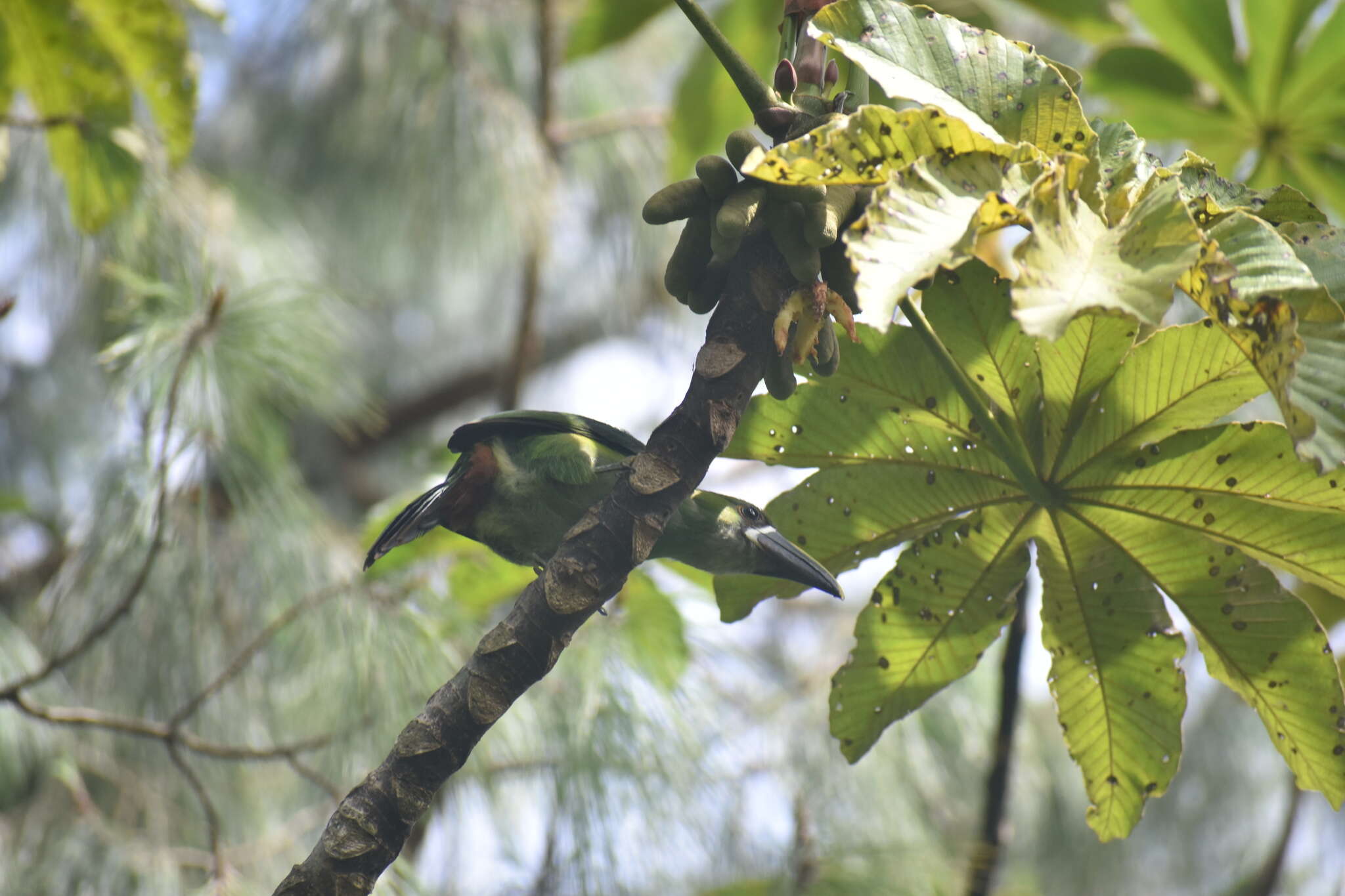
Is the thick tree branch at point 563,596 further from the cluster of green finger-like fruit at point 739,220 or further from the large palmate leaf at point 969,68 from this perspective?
the large palmate leaf at point 969,68

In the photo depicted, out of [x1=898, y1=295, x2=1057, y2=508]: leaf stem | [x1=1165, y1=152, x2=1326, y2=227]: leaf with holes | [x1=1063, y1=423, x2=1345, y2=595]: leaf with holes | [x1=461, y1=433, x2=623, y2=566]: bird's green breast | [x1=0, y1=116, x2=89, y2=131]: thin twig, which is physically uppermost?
[x1=0, y1=116, x2=89, y2=131]: thin twig

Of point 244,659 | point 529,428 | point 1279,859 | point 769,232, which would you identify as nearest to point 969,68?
point 769,232

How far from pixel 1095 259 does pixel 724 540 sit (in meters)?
0.90

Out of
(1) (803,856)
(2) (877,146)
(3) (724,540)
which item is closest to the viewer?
(2) (877,146)

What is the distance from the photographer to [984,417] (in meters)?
1.38

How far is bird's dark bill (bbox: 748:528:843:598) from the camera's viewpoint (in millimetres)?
1712

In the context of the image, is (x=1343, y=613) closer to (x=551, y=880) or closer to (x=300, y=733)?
(x=551, y=880)

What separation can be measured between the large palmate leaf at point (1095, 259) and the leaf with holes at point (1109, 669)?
56 cm

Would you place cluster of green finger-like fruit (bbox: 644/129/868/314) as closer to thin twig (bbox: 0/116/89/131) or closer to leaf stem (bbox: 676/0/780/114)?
leaf stem (bbox: 676/0/780/114)

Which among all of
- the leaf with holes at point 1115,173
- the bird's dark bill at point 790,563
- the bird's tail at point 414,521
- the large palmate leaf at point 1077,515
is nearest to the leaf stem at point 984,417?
the large palmate leaf at point 1077,515

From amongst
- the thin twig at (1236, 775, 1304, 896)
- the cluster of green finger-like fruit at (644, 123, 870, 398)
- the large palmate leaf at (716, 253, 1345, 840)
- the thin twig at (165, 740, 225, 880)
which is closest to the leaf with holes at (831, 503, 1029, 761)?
the large palmate leaf at (716, 253, 1345, 840)

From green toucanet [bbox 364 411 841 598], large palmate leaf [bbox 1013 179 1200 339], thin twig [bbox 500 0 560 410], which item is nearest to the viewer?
large palmate leaf [bbox 1013 179 1200 339]

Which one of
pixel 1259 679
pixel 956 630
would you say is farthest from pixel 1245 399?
pixel 956 630

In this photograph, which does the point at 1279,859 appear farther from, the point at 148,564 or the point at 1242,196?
the point at 148,564
